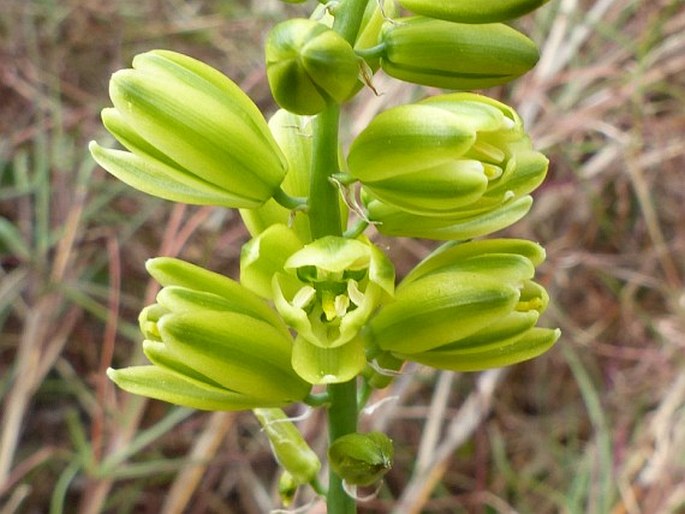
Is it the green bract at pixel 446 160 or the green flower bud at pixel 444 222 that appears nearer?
the green bract at pixel 446 160

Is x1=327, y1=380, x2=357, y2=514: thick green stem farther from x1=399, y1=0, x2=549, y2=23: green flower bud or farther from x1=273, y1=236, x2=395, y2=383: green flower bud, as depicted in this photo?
x1=399, y1=0, x2=549, y2=23: green flower bud

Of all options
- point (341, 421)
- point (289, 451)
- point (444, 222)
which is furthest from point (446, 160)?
point (289, 451)

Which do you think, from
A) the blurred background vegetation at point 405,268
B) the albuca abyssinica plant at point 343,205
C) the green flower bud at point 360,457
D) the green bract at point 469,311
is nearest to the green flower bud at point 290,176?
the albuca abyssinica plant at point 343,205

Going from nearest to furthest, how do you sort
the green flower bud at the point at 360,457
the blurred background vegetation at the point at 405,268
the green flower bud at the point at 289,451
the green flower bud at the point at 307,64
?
the green flower bud at the point at 307,64 < the green flower bud at the point at 360,457 < the green flower bud at the point at 289,451 < the blurred background vegetation at the point at 405,268

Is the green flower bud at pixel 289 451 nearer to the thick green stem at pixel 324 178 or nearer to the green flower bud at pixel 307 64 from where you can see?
the thick green stem at pixel 324 178

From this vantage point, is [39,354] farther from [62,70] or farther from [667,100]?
[667,100]

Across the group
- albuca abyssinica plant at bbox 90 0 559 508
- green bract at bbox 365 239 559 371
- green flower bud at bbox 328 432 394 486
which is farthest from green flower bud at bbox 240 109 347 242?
green flower bud at bbox 328 432 394 486

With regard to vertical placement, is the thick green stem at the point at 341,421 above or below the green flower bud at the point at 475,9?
below

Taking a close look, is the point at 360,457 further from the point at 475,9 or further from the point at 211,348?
the point at 475,9

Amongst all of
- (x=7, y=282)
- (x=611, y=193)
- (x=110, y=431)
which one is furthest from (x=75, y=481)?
(x=611, y=193)
